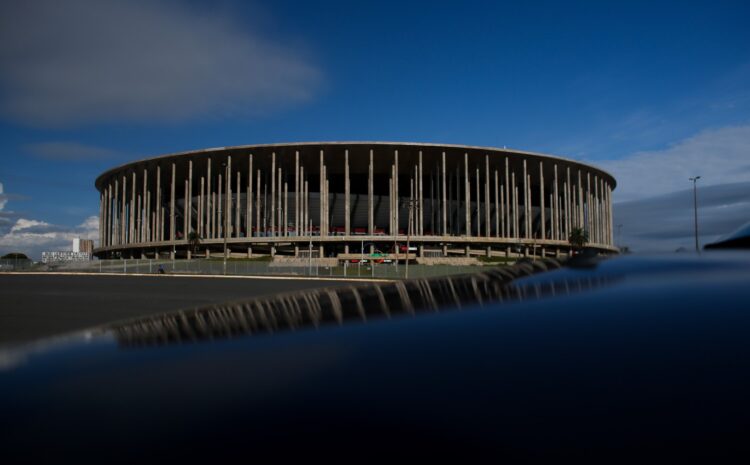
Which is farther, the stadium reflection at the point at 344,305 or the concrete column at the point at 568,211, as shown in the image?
the concrete column at the point at 568,211

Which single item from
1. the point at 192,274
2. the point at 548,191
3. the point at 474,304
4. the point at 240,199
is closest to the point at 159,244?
the point at 240,199

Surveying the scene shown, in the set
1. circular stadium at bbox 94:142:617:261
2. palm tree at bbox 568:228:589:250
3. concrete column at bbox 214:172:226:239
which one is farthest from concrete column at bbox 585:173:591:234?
concrete column at bbox 214:172:226:239

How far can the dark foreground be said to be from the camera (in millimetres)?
795

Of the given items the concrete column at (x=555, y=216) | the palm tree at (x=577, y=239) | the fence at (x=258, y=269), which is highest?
the concrete column at (x=555, y=216)

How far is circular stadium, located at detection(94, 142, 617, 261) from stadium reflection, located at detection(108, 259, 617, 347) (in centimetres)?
5754

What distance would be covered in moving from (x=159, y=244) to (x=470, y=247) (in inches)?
1603

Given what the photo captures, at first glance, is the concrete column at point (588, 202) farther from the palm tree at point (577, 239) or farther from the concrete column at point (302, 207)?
the concrete column at point (302, 207)

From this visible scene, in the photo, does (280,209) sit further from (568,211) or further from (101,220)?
(568,211)

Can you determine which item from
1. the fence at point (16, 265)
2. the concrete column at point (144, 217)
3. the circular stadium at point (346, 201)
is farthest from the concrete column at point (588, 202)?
the fence at point (16, 265)

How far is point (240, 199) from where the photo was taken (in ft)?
235

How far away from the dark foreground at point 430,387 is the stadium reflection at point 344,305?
0.02 metres

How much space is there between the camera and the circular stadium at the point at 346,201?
210 ft

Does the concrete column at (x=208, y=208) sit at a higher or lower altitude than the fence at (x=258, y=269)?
higher

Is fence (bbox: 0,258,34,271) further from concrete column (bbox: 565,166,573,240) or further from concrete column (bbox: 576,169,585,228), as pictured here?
concrete column (bbox: 576,169,585,228)
